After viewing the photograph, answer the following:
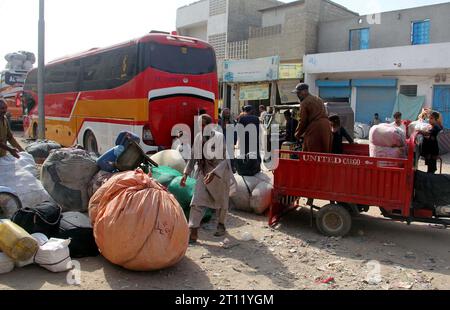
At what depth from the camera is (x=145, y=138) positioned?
875 centimetres

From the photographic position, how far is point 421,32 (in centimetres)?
2284

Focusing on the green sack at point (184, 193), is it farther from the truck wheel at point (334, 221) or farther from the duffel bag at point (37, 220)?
the duffel bag at point (37, 220)

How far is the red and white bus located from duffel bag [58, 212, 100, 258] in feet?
13.8

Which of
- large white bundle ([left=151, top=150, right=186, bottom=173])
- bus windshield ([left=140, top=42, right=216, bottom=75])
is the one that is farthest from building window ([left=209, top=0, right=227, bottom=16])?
large white bundle ([left=151, top=150, right=186, bottom=173])

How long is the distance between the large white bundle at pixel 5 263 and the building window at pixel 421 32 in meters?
23.4

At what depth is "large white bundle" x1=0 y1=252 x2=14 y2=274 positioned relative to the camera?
3.92 metres

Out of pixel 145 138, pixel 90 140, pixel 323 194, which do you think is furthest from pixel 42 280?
pixel 90 140

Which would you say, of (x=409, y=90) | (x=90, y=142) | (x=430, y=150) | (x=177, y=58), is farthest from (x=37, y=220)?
(x=409, y=90)

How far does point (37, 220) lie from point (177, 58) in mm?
5489

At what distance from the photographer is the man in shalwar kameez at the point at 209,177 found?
5277 mm

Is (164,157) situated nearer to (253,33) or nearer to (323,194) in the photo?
(323,194)

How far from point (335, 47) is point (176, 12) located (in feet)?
49.2

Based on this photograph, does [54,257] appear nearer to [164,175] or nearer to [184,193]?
[184,193]
